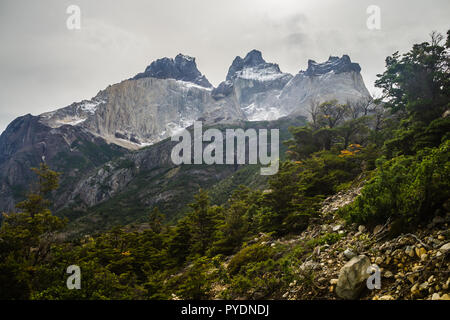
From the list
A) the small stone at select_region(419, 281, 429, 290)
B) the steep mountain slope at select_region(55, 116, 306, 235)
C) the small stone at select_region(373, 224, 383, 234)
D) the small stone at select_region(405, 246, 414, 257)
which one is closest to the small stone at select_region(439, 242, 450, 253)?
the small stone at select_region(405, 246, 414, 257)

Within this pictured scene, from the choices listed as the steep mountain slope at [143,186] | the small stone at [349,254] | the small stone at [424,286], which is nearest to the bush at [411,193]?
the small stone at [349,254]

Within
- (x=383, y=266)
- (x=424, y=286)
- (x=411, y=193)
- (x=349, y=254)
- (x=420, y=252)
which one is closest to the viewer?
(x=424, y=286)

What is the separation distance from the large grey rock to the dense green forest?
0.81 metres

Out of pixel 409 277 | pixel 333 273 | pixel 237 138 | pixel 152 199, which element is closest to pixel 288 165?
pixel 333 273

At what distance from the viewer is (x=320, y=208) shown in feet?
38.6

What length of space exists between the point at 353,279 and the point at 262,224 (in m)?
8.43

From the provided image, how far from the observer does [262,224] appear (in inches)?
508

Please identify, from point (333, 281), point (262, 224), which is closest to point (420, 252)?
point (333, 281)

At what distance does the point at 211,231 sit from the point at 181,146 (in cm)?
16337

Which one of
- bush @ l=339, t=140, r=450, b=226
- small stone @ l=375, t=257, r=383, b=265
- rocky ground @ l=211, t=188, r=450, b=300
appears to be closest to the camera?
rocky ground @ l=211, t=188, r=450, b=300

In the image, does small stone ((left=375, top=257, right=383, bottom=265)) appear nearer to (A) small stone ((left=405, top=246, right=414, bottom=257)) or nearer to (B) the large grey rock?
(B) the large grey rock

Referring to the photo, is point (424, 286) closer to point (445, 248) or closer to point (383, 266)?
point (445, 248)

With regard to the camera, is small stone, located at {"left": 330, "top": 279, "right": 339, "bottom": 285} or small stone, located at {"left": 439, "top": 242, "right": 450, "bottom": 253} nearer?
small stone, located at {"left": 439, "top": 242, "right": 450, "bottom": 253}

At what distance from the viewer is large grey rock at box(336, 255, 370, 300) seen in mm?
4512
